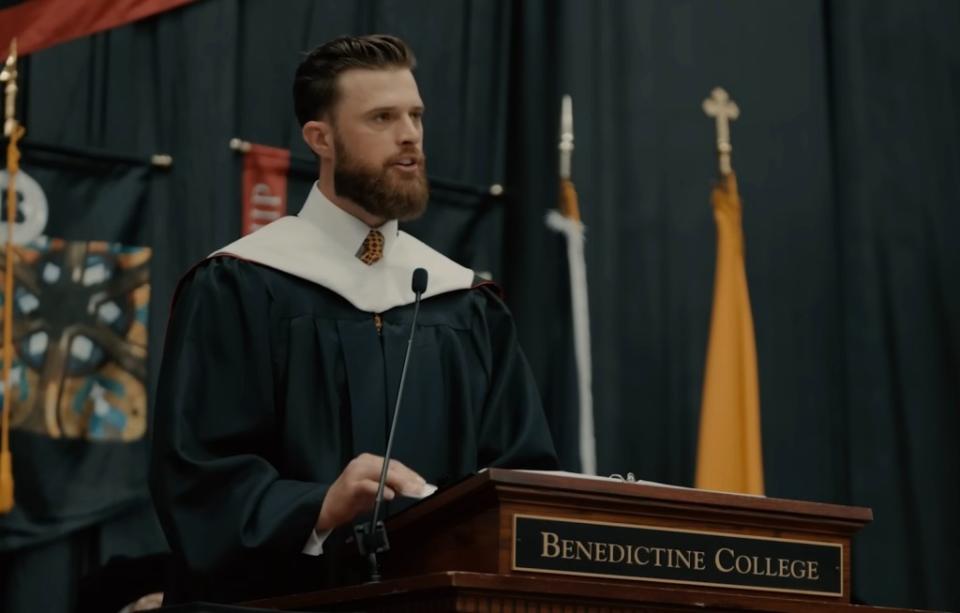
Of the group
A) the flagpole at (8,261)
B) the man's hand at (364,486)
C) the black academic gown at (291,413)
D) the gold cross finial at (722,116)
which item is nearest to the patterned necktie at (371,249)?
the black academic gown at (291,413)

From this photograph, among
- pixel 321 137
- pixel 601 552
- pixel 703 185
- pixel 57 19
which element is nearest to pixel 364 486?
pixel 601 552

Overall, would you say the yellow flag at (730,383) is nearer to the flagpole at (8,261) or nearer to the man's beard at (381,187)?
the flagpole at (8,261)

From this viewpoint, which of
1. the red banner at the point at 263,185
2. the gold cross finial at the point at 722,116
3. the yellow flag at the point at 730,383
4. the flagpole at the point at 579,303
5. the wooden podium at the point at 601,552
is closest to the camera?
the wooden podium at the point at 601,552

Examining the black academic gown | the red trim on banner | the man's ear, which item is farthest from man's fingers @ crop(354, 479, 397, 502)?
the red trim on banner

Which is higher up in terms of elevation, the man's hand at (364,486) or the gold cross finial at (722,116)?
the gold cross finial at (722,116)

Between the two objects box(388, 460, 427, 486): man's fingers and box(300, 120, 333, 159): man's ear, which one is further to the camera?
box(300, 120, 333, 159): man's ear

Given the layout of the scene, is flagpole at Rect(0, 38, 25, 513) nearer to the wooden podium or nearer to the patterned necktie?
the patterned necktie

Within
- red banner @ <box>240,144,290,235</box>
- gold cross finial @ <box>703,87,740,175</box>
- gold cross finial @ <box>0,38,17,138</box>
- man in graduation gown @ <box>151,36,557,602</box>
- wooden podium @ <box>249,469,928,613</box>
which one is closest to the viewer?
wooden podium @ <box>249,469,928,613</box>

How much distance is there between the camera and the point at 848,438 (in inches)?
272

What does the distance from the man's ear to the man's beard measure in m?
0.03

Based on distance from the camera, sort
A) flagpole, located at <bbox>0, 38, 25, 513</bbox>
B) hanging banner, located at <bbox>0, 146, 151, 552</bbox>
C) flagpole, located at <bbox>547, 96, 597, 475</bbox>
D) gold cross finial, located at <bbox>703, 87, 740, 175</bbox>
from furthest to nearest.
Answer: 1. gold cross finial, located at <bbox>703, 87, 740, 175</bbox>
2. flagpole, located at <bbox>547, 96, 597, 475</bbox>
3. hanging banner, located at <bbox>0, 146, 151, 552</bbox>
4. flagpole, located at <bbox>0, 38, 25, 513</bbox>

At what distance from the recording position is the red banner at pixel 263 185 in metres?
5.67

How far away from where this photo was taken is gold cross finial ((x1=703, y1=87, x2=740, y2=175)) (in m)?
6.61

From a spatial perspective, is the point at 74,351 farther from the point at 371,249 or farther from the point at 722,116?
the point at 722,116
